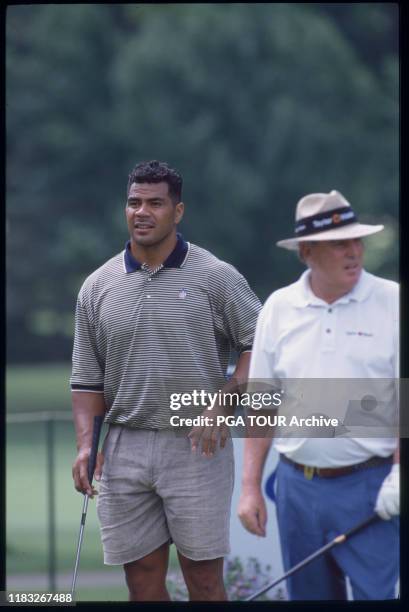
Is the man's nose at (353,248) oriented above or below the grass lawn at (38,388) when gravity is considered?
above

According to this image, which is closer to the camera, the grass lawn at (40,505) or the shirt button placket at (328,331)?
the shirt button placket at (328,331)

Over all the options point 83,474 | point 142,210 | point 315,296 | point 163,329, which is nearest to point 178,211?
point 142,210

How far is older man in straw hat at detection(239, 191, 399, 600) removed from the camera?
185 inches

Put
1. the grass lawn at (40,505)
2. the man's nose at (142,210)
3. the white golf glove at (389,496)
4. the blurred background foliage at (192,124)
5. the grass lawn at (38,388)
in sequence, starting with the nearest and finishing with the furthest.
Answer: the white golf glove at (389,496) → the man's nose at (142,210) → the grass lawn at (40,505) → the grass lawn at (38,388) → the blurred background foliage at (192,124)

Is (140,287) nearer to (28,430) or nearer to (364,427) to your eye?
(364,427)

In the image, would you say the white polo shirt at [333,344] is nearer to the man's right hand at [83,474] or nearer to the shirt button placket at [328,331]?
the shirt button placket at [328,331]

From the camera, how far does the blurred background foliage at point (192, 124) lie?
30984mm

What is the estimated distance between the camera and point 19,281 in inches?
1256

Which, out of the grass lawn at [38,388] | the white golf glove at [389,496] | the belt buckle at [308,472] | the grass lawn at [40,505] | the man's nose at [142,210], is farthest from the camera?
the grass lawn at [38,388]

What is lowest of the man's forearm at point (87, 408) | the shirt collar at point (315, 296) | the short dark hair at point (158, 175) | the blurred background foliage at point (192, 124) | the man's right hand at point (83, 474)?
the man's right hand at point (83, 474)

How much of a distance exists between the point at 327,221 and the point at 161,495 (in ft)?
3.66

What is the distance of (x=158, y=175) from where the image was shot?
4.89 meters

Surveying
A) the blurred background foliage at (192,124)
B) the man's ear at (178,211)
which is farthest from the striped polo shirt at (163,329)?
the blurred background foliage at (192,124)

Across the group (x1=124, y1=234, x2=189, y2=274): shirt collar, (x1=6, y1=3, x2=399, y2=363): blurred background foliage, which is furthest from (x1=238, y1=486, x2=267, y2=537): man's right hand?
(x1=6, y1=3, x2=399, y2=363): blurred background foliage
